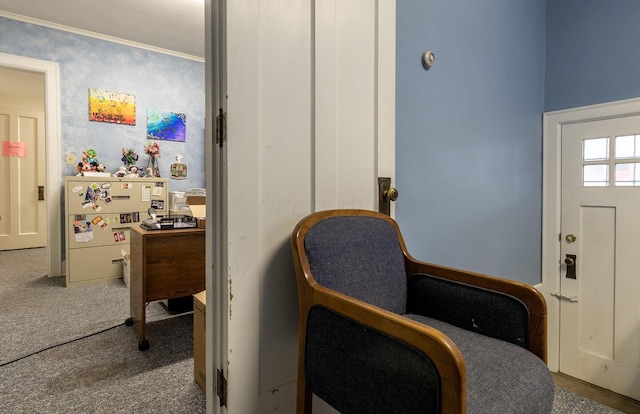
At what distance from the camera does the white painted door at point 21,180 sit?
5.39 meters

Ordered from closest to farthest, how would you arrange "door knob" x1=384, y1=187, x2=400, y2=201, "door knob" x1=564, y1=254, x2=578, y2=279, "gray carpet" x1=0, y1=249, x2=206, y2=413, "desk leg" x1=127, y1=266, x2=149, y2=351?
"door knob" x1=384, y1=187, x2=400, y2=201, "gray carpet" x1=0, y1=249, x2=206, y2=413, "desk leg" x1=127, y1=266, x2=149, y2=351, "door knob" x1=564, y1=254, x2=578, y2=279

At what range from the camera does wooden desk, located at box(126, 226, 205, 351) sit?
2.04 metres

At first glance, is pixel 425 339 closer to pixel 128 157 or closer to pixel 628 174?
pixel 628 174

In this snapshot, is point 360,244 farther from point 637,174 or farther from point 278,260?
point 637,174

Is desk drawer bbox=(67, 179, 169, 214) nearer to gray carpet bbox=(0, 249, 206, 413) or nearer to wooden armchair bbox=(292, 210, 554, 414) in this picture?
gray carpet bbox=(0, 249, 206, 413)

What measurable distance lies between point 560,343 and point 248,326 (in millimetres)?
2520

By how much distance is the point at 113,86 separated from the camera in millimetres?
3914

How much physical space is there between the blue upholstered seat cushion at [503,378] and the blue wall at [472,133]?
0.66m

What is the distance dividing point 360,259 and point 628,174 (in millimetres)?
2124

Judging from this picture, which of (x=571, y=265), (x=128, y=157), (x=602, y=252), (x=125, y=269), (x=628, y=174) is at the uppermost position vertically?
Result: (x=128, y=157)

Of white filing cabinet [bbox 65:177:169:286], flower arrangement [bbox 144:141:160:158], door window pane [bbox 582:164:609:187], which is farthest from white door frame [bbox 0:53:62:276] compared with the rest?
door window pane [bbox 582:164:609:187]

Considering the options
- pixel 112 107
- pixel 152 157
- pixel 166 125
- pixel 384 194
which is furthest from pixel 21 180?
pixel 384 194

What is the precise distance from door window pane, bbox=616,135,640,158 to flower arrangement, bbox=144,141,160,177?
14.8 ft

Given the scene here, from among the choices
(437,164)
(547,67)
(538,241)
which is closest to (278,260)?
(437,164)
